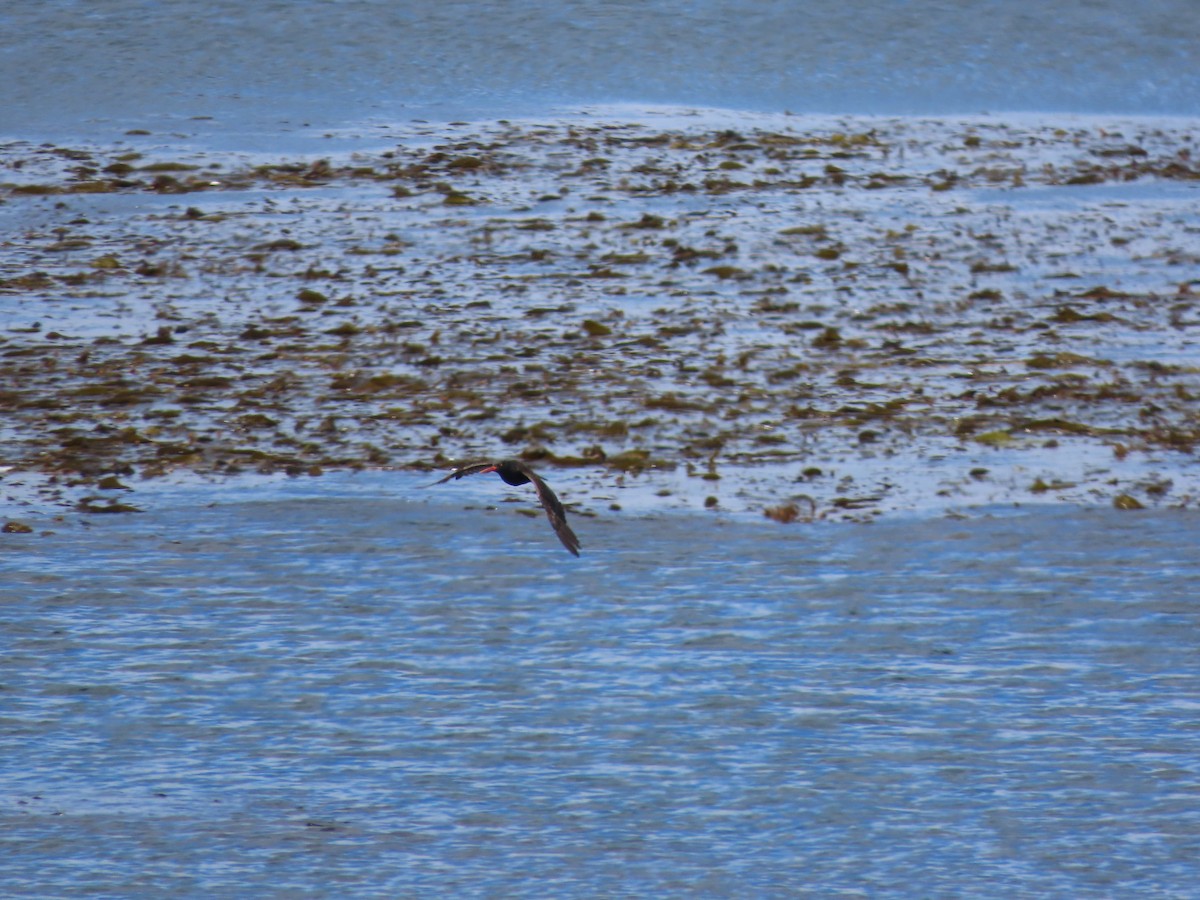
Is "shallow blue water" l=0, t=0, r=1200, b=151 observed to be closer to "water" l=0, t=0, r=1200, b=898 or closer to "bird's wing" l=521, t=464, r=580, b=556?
"water" l=0, t=0, r=1200, b=898

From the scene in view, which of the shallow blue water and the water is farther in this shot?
the shallow blue water

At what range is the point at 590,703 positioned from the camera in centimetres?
796

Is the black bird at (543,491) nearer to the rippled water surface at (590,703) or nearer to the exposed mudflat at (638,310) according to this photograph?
the rippled water surface at (590,703)

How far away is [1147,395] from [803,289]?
10.2 ft

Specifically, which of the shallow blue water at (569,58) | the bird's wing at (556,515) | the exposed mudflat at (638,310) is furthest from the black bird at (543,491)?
the shallow blue water at (569,58)

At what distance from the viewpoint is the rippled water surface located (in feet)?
22.2

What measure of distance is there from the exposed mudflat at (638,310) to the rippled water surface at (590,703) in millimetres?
804

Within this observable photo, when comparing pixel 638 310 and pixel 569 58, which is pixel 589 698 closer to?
pixel 638 310

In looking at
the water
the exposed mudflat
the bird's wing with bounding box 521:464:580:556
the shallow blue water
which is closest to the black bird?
the bird's wing with bounding box 521:464:580:556

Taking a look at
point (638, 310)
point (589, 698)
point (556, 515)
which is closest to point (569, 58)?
point (638, 310)

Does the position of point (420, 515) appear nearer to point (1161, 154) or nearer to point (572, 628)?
point (572, 628)

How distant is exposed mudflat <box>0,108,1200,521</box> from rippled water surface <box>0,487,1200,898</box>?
A: 2.64 ft

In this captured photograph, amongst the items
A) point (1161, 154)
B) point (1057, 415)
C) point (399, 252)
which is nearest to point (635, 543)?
point (1057, 415)

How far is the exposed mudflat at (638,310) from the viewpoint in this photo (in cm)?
1110
